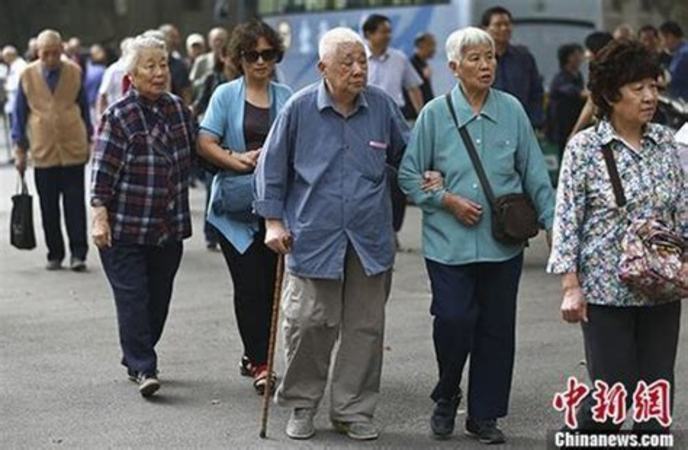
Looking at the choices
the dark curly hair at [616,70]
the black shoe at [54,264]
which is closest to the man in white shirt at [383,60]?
the black shoe at [54,264]

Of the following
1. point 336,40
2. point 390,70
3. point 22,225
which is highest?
point 336,40

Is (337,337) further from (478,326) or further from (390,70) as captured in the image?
(390,70)

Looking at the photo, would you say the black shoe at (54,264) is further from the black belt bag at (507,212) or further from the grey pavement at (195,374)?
the black belt bag at (507,212)

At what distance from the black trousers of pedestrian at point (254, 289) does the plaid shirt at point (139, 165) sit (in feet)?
1.17

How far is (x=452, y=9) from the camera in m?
22.2

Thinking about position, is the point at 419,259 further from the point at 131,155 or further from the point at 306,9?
the point at 306,9

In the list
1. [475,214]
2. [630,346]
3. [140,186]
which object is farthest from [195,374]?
[630,346]

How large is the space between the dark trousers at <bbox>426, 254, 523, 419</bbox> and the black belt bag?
0.14 metres

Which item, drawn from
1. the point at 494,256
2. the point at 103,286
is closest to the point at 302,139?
the point at 494,256

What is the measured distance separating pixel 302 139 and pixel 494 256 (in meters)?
0.96

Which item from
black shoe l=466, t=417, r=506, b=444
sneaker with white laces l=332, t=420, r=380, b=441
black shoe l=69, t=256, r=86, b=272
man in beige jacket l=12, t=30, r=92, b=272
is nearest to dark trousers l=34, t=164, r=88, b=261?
man in beige jacket l=12, t=30, r=92, b=272

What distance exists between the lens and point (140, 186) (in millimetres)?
8367

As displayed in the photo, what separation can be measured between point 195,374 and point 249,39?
1866mm

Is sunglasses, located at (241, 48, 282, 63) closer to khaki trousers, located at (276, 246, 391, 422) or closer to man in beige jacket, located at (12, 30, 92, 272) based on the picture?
khaki trousers, located at (276, 246, 391, 422)
